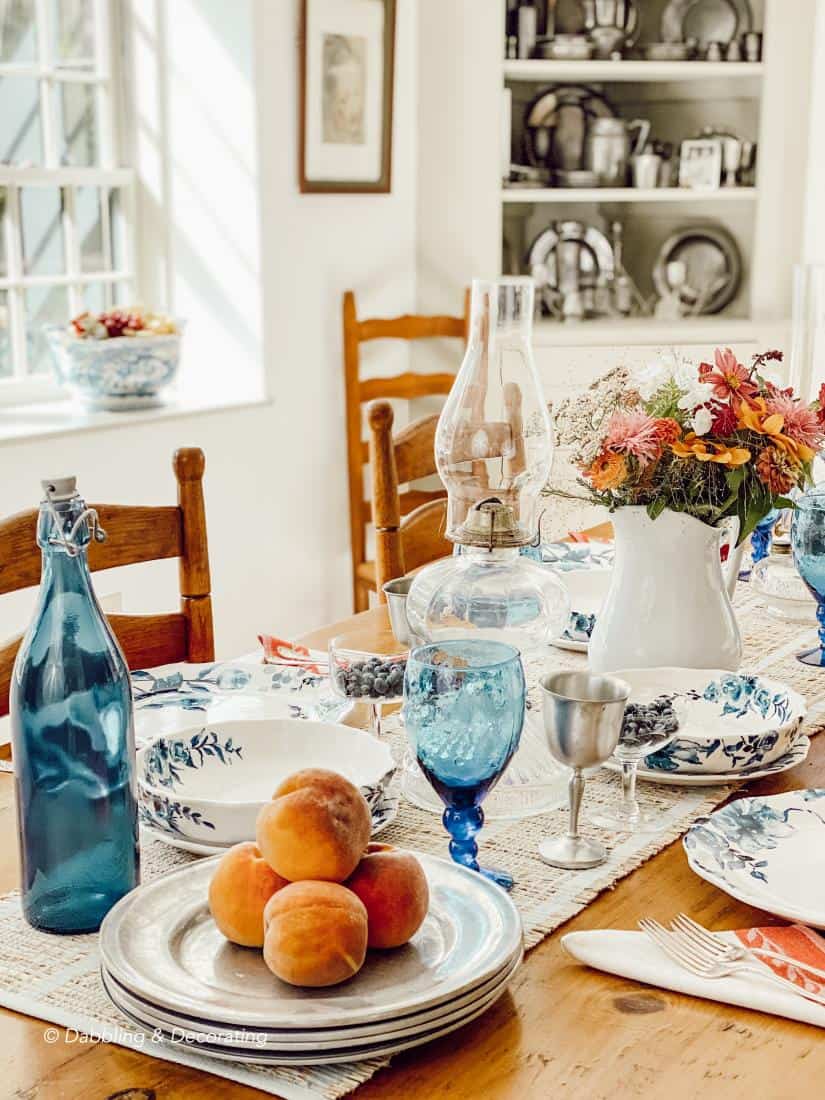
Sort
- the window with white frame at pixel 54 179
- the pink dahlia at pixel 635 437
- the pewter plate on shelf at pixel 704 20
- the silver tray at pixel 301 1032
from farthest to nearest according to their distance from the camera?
the pewter plate on shelf at pixel 704 20
the window with white frame at pixel 54 179
the pink dahlia at pixel 635 437
the silver tray at pixel 301 1032

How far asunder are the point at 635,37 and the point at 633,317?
2.51 feet

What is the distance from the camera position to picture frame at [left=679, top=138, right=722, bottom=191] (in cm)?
401

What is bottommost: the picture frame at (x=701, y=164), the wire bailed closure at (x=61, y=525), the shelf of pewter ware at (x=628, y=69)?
the wire bailed closure at (x=61, y=525)

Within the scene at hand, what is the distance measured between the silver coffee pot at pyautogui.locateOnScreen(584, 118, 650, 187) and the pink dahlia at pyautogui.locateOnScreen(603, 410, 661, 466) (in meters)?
2.81

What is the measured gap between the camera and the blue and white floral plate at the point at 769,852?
3.39 ft


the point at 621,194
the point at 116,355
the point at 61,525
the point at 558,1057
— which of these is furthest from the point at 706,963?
the point at 621,194

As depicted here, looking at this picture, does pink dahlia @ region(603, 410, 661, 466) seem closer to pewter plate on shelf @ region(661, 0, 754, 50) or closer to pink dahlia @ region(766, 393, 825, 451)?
pink dahlia @ region(766, 393, 825, 451)

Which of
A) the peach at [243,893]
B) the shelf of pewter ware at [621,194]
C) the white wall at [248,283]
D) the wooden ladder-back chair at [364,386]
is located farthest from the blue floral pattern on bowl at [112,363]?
the peach at [243,893]

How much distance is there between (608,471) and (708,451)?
105mm

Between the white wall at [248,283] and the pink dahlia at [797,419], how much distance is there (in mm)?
1888

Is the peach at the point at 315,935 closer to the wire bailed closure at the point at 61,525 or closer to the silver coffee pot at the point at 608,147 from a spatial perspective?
the wire bailed closure at the point at 61,525

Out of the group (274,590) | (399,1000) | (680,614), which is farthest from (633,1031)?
(274,590)

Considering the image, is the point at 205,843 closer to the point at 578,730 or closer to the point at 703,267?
the point at 578,730

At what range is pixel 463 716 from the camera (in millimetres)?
1026
